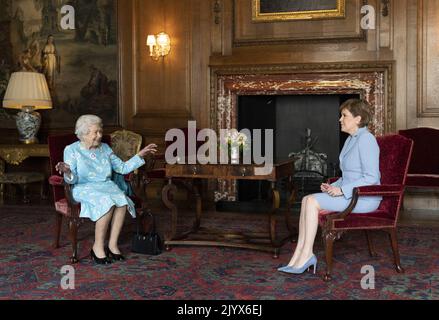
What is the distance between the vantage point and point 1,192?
8.42 meters

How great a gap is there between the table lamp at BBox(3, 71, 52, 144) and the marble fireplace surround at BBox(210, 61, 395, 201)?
8.60 feet

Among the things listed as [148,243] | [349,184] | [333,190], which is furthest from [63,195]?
[349,184]

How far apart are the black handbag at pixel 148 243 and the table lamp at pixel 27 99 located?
14.3 ft

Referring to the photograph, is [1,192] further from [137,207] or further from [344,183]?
[344,183]

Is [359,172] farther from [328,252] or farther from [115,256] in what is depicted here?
[115,256]

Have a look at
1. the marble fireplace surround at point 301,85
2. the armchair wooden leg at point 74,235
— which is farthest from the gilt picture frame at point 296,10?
the armchair wooden leg at point 74,235

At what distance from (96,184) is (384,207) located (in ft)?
7.57

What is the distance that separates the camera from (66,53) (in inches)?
343

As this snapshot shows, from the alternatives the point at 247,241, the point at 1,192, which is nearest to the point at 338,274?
the point at 247,241

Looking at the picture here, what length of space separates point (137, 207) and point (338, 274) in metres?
1.88

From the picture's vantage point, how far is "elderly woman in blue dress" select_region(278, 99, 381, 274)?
12.9 ft

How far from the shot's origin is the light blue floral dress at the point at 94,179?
438 centimetres

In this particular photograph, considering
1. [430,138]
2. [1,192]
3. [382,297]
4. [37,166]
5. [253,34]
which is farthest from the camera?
[37,166]

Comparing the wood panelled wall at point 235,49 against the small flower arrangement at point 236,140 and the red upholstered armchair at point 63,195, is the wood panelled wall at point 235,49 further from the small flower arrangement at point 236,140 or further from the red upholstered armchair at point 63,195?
the red upholstered armchair at point 63,195
